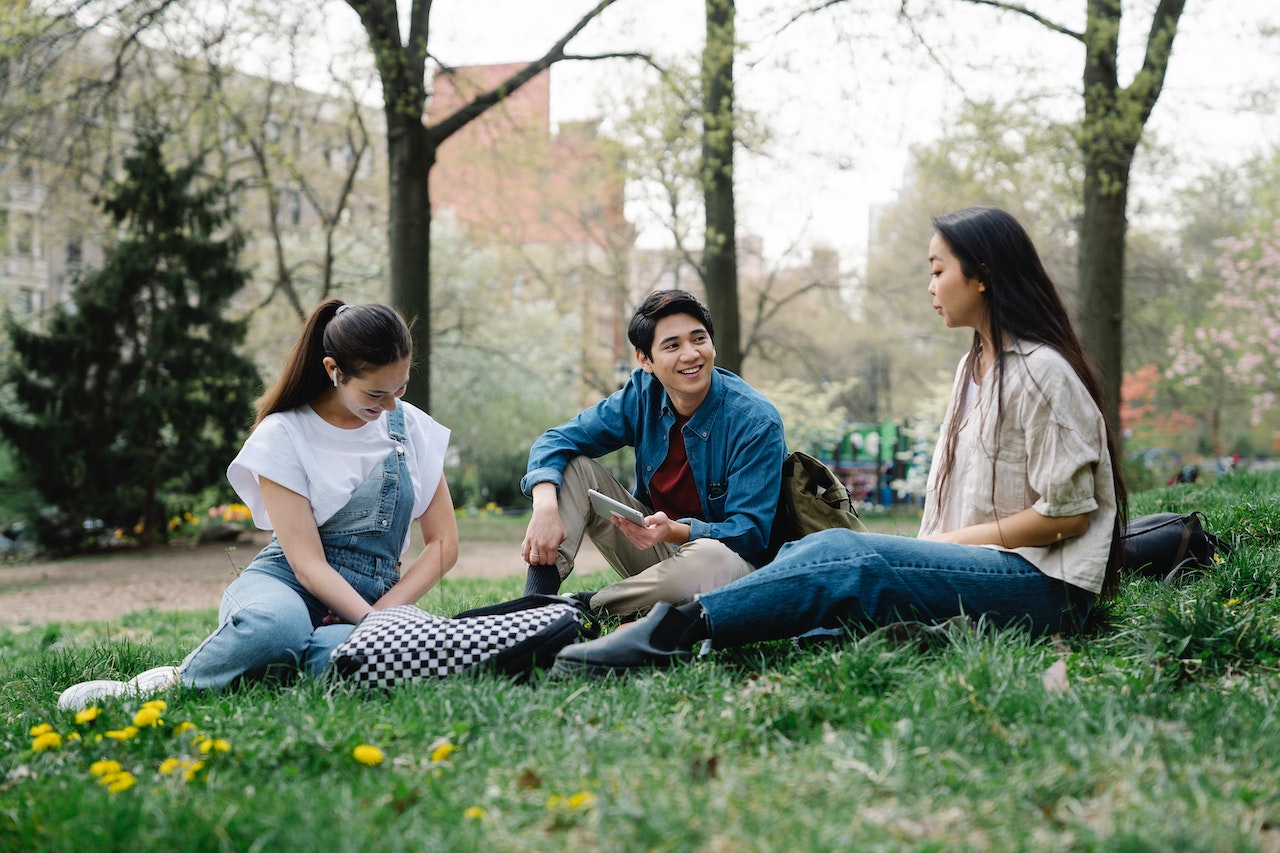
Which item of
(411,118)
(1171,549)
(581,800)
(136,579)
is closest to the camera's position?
(581,800)

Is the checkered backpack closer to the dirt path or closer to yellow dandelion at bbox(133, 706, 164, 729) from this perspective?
yellow dandelion at bbox(133, 706, 164, 729)

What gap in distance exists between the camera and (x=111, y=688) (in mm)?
3250

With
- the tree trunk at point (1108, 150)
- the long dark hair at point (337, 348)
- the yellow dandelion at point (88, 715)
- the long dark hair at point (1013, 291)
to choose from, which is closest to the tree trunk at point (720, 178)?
the tree trunk at point (1108, 150)

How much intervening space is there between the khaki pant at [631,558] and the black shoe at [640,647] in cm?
36

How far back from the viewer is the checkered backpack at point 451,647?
3016 mm

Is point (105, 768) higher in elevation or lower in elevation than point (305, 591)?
lower

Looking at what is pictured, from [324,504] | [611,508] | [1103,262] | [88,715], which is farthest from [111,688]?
[1103,262]

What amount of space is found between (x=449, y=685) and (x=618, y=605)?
2.89ft

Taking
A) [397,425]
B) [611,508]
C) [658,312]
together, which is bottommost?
[611,508]

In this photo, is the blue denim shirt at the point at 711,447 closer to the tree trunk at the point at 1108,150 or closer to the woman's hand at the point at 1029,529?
the woman's hand at the point at 1029,529

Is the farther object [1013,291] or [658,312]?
[658,312]

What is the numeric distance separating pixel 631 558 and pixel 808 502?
831 millimetres

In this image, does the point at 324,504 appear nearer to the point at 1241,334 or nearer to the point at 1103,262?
the point at 1103,262

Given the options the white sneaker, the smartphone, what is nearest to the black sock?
the smartphone
